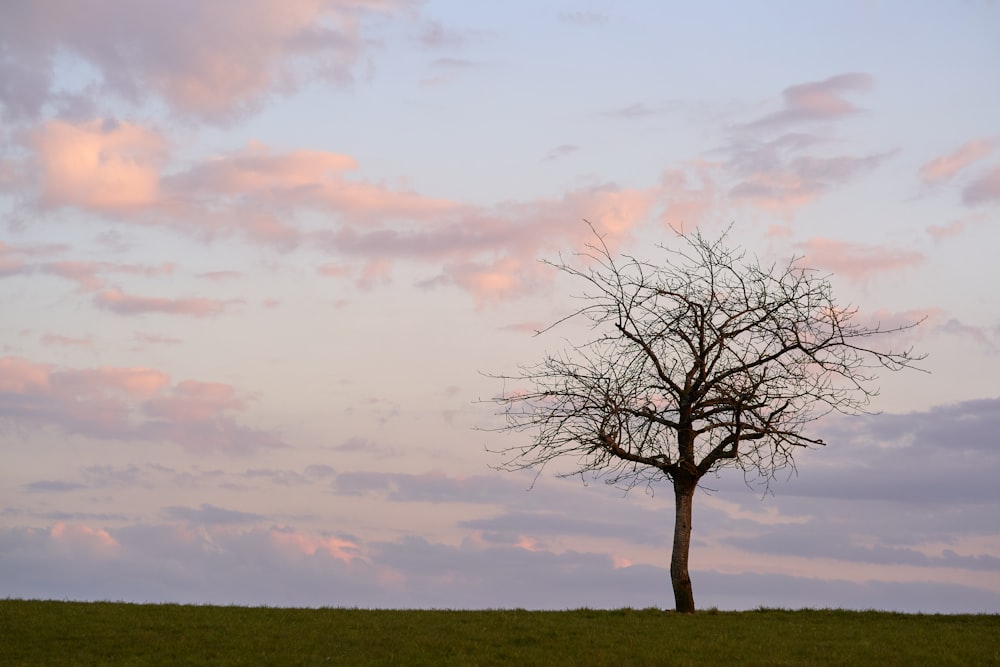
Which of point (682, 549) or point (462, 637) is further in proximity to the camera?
point (682, 549)

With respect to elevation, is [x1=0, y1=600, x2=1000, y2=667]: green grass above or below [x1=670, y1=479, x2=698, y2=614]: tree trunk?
below

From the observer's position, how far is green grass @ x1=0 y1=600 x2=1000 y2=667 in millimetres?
25859

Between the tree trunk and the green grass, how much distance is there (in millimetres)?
1102

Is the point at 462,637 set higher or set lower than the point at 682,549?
lower

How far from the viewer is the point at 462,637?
2831 cm

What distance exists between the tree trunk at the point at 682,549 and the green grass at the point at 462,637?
1.10m

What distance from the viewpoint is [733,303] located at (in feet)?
115

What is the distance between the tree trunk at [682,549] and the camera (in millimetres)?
Result: 34625

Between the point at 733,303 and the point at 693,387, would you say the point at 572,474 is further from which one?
the point at 733,303

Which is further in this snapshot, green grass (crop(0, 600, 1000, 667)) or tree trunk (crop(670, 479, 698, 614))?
tree trunk (crop(670, 479, 698, 614))

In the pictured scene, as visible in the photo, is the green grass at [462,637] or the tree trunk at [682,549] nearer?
the green grass at [462,637]

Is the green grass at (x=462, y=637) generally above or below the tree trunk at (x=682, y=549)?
below

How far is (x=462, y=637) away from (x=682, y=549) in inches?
372

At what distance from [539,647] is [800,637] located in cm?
748
